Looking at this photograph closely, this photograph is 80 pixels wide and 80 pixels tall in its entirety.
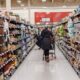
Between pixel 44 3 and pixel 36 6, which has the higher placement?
pixel 44 3

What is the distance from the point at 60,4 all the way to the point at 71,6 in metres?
1.27

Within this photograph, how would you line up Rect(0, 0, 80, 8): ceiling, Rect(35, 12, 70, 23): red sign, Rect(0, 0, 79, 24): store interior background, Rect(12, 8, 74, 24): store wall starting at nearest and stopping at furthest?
Rect(35, 12, 70, 23): red sign < Rect(12, 8, 74, 24): store wall < Rect(0, 0, 79, 24): store interior background < Rect(0, 0, 80, 8): ceiling

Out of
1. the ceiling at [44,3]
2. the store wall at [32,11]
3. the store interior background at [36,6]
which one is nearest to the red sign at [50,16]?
the store interior background at [36,6]

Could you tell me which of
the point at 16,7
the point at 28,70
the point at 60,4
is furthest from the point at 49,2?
the point at 28,70

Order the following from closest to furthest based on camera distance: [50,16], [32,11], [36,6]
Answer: [50,16]
[32,11]
[36,6]

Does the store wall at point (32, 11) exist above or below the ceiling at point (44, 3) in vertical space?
below

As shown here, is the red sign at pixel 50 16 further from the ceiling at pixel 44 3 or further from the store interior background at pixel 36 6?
the ceiling at pixel 44 3

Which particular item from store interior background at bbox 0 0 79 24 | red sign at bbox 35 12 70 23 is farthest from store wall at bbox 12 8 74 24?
red sign at bbox 35 12 70 23

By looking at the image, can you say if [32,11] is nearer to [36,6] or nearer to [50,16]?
[36,6]

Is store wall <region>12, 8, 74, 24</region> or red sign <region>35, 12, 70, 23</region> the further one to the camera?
store wall <region>12, 8, 74, 24</region>

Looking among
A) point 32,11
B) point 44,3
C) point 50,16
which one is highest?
point 44,3

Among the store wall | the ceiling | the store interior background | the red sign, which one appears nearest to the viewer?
the red sign

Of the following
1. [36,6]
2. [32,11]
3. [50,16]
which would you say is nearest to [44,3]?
[36,6]

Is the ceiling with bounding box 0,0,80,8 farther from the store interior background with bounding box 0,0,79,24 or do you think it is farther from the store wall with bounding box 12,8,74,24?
the store wall with bounding box 12,8,74,24
